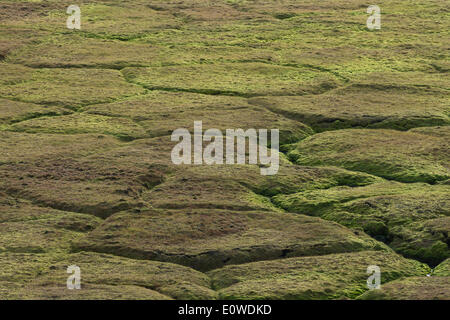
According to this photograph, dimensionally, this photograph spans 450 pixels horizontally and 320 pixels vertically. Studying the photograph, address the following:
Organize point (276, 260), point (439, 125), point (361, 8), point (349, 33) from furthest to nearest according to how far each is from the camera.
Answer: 1. point (361, 8)
2. point (349, 33)
3. point (439, 125)
4. point (276, 260)

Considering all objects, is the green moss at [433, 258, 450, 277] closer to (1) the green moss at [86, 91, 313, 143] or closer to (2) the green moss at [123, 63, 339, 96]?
(1) the green moss at [86, 91, 313, 143]

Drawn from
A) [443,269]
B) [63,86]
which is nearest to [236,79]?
[63,86]

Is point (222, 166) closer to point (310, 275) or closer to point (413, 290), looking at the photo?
point (310, 275)

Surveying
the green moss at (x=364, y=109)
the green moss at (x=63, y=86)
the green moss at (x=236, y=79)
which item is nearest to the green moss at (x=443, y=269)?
the green moss at (x=364, y=109)

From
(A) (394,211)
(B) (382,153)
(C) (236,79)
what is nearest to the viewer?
(A) (394,211)

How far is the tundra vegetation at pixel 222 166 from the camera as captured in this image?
2703mm

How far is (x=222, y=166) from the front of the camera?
11.6ft

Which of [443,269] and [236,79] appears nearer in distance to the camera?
[443,269]

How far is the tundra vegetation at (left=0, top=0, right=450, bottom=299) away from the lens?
8.87 feet

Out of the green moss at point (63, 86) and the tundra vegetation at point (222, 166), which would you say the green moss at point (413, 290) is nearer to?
the tundra vegetation at point (222, 166)

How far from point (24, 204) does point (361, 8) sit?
4.43 meters

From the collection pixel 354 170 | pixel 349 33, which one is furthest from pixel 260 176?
pixel 349 33

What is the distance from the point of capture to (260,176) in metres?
3.46
